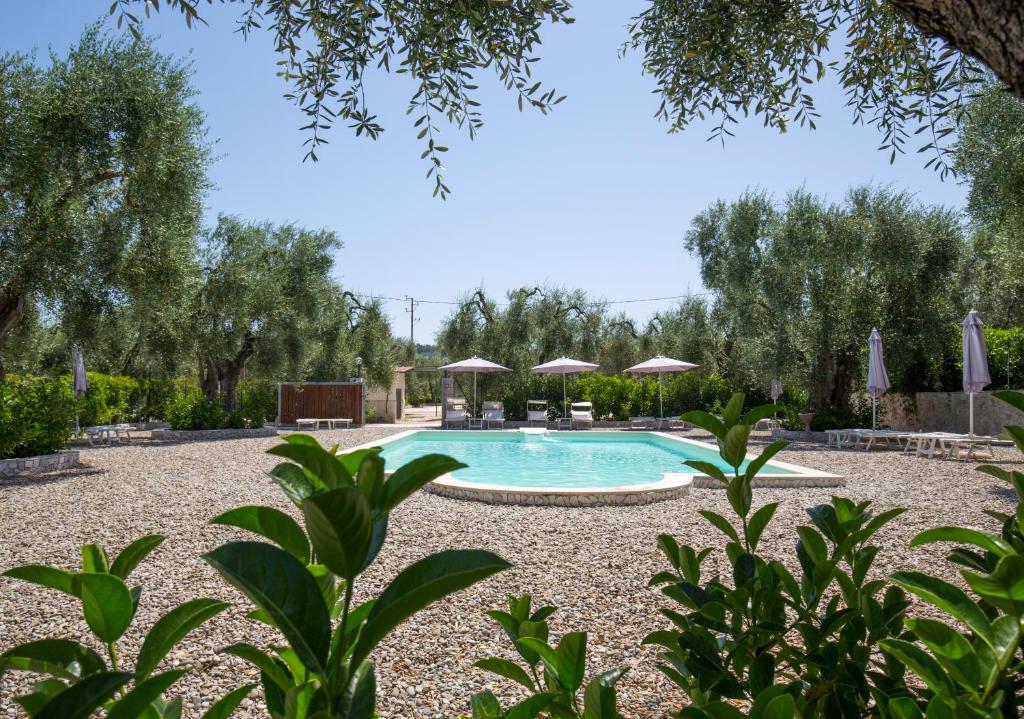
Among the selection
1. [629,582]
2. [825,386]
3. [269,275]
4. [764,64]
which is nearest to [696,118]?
[764,64]

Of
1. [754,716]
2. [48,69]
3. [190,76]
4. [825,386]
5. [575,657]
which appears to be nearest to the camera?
[754,716]

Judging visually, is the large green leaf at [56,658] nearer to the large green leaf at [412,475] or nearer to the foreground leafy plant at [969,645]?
the large green leaf at [412,475]

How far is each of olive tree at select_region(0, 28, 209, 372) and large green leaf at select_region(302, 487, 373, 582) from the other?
1074cm

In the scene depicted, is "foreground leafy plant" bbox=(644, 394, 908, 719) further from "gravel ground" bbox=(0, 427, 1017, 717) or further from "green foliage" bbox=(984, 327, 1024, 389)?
"green foliage" bbox=(984, 327, 1024, 389)

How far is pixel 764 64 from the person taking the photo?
383 centimetres

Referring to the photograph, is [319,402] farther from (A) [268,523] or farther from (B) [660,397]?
(A) [268,523]

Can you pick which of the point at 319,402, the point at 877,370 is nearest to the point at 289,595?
the point at 877,370

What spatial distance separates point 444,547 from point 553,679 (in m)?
3.77

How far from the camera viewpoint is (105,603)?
2.35ft

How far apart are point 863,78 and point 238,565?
440 cm

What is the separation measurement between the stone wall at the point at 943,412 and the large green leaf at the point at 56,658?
47.5ft

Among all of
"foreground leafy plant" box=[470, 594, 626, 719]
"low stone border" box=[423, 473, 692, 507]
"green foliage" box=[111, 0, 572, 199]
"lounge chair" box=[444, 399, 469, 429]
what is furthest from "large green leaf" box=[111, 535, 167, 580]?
"lounge chair" box=[444, 399, 469, 429]

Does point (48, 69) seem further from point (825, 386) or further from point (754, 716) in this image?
point (825, 386)


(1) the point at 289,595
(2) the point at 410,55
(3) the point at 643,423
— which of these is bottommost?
(3) the point at 643,423
